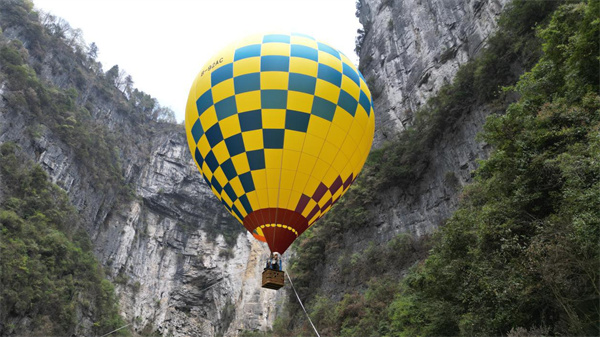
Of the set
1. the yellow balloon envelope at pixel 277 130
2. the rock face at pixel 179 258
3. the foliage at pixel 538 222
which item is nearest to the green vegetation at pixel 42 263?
the rock face at pixel 179 258

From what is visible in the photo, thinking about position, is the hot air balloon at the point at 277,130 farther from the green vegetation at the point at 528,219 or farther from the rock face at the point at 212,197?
the rock face at the point at 212,197

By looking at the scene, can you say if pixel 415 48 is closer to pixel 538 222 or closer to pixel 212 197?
pixel 538 222

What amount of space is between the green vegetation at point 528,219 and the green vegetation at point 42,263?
14.1 metres

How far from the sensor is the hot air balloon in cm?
681

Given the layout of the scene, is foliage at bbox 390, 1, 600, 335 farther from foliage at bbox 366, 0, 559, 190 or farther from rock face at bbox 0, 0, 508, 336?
rock face at bbox 0, 0, 508, 336

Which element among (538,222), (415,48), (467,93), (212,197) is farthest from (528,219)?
(212,197)

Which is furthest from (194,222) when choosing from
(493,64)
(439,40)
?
(493,64)

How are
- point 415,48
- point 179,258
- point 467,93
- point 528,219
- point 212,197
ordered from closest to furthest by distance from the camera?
point 528,219 → point 467,93 → point 415,48 → point 179,258 → point 212,197

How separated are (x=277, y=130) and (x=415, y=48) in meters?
15.9

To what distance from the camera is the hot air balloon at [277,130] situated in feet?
22.4

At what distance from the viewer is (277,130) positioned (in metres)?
6.77

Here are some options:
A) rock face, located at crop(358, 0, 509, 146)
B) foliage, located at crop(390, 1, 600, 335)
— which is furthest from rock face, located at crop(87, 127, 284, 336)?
foliage, located at crop(390, 1, 600, 335)

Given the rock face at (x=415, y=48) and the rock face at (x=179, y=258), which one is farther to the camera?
the rock face at (x=179, y=258)

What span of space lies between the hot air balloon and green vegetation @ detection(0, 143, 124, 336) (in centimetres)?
1481
